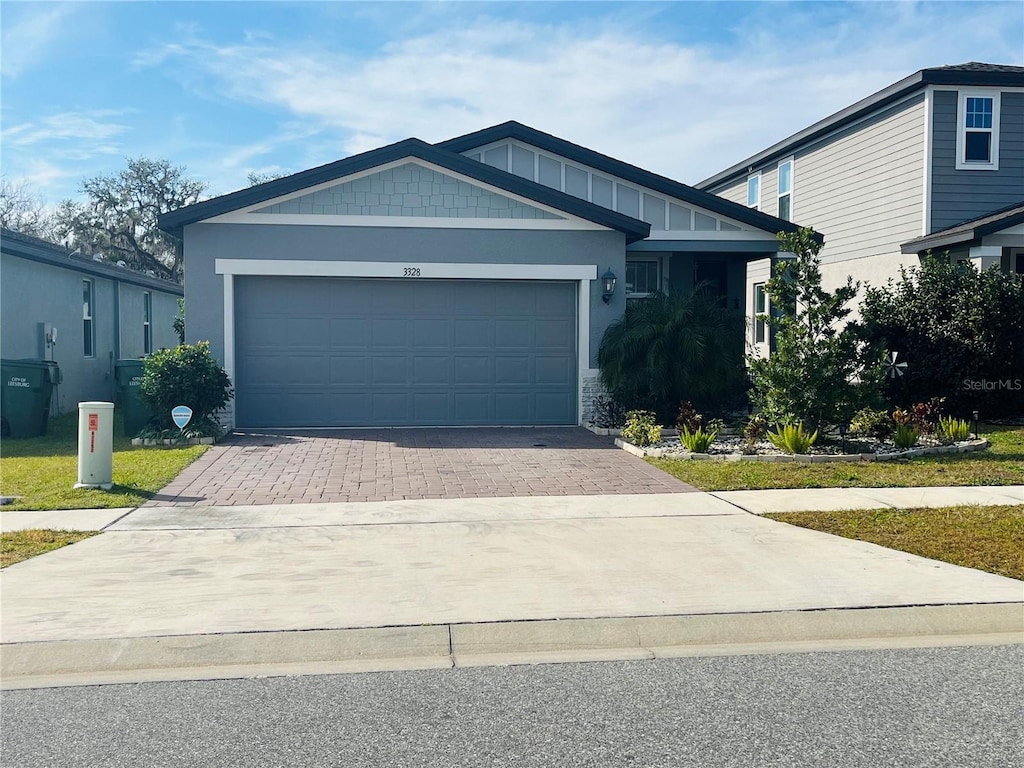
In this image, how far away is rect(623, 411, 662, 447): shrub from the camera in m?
13.4

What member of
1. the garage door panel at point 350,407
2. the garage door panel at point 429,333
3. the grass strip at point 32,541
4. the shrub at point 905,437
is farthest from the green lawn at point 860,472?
the grass strip at point 32,541

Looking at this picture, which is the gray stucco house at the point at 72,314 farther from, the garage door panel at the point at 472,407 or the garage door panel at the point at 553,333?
the garage door panel at the point at 553,333

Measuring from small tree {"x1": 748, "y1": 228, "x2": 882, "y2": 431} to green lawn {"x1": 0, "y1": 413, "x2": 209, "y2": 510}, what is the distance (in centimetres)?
779

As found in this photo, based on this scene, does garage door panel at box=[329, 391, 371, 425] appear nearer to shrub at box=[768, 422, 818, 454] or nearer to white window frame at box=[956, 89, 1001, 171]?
shrub at box=[768, 422, 818, 454]

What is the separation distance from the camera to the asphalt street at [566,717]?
4.20 meters

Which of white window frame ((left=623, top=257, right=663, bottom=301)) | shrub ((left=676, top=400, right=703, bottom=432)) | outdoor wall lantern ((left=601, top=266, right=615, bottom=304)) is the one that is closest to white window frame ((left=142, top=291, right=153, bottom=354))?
white window frame ((left=623, top=257, right=663, bottom=301))

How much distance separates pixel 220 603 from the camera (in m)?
6.31

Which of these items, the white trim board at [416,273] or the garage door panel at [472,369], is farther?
the garage door panel at [472,369]

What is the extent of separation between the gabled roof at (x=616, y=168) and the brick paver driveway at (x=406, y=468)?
5357mm

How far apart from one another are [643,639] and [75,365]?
57.0ft

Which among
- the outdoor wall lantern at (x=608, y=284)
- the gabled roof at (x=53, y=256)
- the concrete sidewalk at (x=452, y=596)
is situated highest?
the gabled roof at (x=53, y=256)

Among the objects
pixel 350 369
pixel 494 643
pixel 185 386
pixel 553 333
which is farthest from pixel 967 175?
pixel 494 643

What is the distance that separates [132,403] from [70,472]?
14.0ft

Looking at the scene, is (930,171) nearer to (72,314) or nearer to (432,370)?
(432,370)
